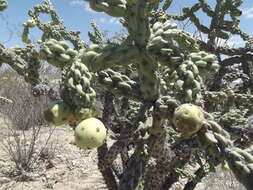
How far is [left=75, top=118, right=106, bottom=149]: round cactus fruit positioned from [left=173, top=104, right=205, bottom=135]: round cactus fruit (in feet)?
0.78

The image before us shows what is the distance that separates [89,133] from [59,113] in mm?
134

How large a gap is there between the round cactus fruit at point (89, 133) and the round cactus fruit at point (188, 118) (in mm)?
236

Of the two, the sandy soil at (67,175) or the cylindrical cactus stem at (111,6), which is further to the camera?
the sandy soil at (67,175)

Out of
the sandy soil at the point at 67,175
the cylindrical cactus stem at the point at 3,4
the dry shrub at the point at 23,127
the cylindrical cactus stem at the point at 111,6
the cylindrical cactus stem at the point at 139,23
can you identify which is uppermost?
the cylindrical cactus stem at the point at 3,4

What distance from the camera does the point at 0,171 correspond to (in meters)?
6.85

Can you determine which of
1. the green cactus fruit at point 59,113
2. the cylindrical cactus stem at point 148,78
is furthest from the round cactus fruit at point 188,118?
the cylindrical cactus stem at point 148,78

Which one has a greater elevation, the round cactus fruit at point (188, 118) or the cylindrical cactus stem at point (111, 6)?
the cylindrical cactus stem at point (111, 6)

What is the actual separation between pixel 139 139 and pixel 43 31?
1417 millimetres

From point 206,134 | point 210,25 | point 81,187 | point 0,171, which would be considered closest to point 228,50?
point 210,25

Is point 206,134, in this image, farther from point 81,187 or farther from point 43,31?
point 81,187

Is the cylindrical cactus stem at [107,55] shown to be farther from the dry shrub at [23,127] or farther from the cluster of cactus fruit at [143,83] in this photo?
the dry shrub at [23,127]

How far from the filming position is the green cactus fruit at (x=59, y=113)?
1.20 m

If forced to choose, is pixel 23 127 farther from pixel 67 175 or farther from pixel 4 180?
pixel 4 180

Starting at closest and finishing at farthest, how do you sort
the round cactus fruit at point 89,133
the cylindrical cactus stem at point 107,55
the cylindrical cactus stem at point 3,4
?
the round cactus fruit at point 89,133 < the cylindrical cactus stem at point 107,55 < the cylindrical cactus stem at point 3,4
